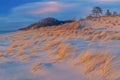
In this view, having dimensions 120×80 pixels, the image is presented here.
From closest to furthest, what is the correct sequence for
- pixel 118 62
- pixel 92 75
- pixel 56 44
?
pixel 92 75 → pixel 118 62 → pixel 56 44

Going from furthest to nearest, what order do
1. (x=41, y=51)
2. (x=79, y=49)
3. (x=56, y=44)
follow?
(x=56, y=44) → (x=41, y=51) → (x=79, y=49)

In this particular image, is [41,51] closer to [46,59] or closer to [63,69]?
[46,59]

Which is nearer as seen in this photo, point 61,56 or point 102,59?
point 102,59

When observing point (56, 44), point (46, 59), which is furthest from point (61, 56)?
point (56, 44)

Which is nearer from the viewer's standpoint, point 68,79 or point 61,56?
point 68,79

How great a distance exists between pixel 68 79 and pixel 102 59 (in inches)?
45.6

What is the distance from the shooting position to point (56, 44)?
1171cm

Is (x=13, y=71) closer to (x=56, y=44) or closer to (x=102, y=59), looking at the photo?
(x=102, y=59)

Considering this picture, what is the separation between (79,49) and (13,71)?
2476mm

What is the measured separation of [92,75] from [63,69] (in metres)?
0.95

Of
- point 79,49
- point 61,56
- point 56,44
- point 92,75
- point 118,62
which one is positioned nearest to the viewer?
point 92,75

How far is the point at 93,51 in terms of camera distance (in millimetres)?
9039

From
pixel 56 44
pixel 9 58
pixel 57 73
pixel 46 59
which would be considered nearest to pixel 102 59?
pixel 57 73

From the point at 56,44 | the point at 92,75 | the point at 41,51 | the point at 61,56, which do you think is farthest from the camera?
the point at 56,44
